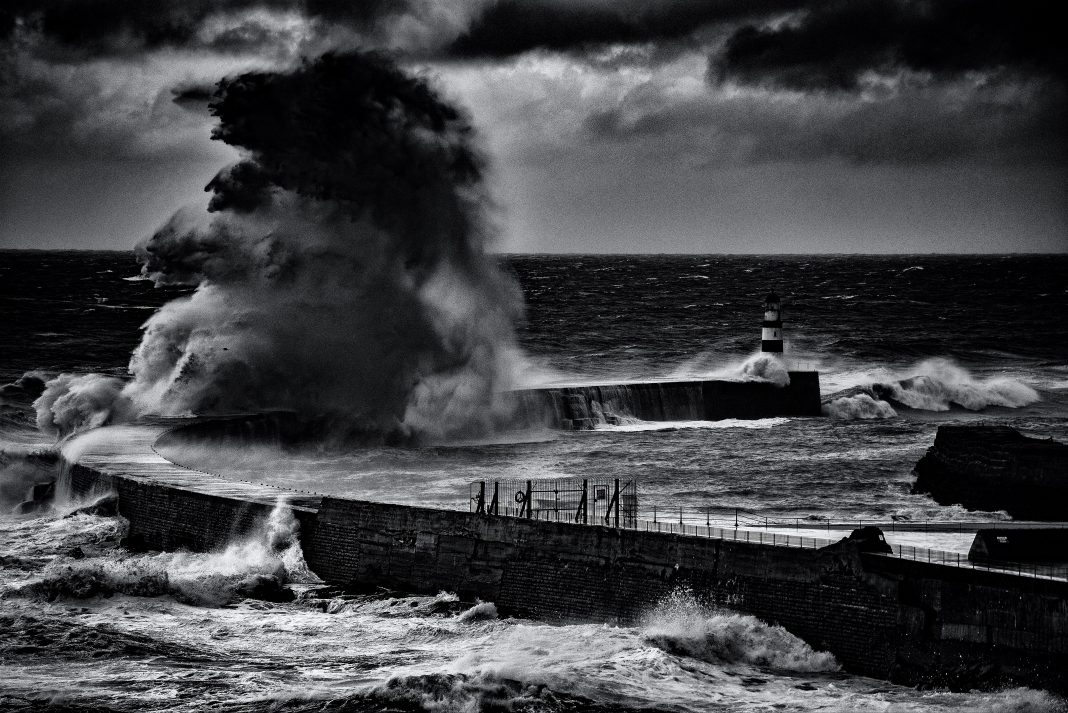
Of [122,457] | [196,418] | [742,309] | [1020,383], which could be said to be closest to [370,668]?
[122,457]

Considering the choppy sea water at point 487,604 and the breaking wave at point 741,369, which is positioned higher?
the breaking wave at point 741,369

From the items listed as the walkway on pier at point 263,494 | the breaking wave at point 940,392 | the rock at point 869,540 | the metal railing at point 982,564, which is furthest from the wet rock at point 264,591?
the breaking wave at point 940,392

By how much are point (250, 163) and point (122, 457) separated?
12.4 metres

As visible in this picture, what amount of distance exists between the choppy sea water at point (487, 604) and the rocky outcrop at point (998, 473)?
648 millimetres

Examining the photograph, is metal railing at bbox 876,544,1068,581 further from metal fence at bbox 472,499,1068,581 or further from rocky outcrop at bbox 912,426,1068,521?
rocky outcrop at bbox 912,426,1068,521

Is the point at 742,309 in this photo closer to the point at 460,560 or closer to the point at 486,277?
the point at 486,277

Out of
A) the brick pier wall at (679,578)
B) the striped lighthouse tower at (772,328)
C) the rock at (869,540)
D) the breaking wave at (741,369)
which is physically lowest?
the brick pier wall at (679,578)

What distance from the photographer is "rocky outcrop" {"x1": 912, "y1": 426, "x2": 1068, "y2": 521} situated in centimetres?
2498

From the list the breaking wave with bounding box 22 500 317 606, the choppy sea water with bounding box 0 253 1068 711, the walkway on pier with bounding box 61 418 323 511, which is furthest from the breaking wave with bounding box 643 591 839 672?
the walkway on pier with bounding box 61 418 323 511

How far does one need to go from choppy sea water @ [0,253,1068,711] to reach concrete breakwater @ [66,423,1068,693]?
1.20 feet

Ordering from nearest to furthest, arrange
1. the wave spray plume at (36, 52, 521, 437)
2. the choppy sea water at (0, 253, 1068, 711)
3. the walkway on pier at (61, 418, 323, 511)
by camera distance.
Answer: the choppy sea water at (0, 253, 1068, 711), the walkway on pier at (61, 418, 323, 511), the wave spray plume at (36, 52, 521, 437)

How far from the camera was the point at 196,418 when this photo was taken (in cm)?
3350

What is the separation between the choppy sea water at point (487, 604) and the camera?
16.2m

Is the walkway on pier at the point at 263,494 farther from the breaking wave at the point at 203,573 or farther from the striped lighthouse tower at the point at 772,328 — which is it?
the striped lighthouse tower at the point at 772,328
